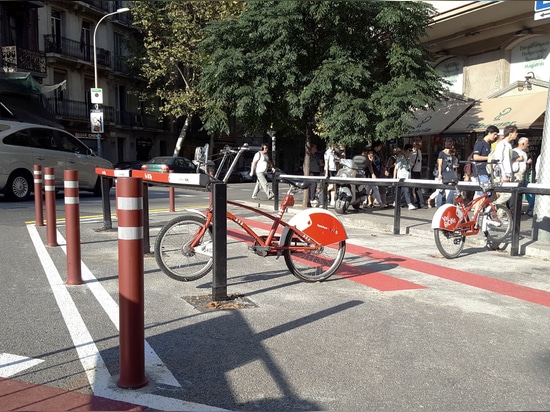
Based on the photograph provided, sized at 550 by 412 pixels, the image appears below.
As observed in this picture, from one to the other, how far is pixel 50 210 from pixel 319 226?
13.1ft

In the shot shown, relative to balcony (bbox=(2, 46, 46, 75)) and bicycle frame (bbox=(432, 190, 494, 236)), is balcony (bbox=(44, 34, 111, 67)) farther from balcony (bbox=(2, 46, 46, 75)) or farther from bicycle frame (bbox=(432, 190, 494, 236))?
bicycle frame (bbox=(432, 190, 494, 236))

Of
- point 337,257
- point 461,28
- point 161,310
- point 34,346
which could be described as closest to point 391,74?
point 461,28

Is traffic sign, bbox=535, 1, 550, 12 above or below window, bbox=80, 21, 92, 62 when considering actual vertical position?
below

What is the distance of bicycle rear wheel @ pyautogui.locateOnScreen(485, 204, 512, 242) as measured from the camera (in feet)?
25.5

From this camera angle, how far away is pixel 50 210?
7.04 m

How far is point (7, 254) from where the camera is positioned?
6.70 m

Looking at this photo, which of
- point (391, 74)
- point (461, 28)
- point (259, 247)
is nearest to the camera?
point (259, 247)

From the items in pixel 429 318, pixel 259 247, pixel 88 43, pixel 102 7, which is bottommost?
pixel 429 318

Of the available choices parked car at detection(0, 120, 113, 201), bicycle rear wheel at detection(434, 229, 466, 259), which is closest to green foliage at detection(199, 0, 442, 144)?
parked car at detection(0, 120, 113, 201)

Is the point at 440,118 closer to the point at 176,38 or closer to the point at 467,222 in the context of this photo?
the point at 467,222

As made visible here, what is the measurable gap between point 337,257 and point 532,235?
13.9 feet

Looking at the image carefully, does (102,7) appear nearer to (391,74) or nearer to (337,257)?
(391,74)

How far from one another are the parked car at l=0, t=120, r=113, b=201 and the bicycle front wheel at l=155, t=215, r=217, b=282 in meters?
9.24

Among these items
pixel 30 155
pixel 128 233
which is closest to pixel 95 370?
pixel 128 233
